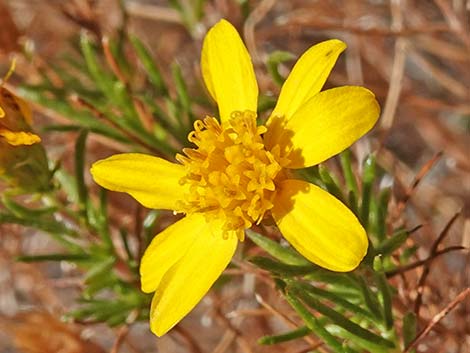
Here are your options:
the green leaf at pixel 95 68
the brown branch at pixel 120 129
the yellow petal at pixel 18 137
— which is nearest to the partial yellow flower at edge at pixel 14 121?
the yellow petal at pixel 18 137

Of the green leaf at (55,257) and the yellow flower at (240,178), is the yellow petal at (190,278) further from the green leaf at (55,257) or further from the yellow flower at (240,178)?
the green leaf at (55,257)

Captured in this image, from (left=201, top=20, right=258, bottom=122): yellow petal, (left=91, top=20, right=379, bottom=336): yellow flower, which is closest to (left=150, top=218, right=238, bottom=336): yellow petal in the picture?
(left=91, top=20, right=379, bottom=336): yellow flower

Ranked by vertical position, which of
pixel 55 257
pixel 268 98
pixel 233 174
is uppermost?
pixel 233 174

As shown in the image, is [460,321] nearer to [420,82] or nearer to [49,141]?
[49,141]

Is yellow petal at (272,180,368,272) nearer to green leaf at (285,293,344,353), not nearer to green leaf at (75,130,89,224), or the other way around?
green leaf at (285,293,344,353)

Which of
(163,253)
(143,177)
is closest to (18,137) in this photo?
(143,177)

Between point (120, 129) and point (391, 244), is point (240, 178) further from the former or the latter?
point (120, 129)
